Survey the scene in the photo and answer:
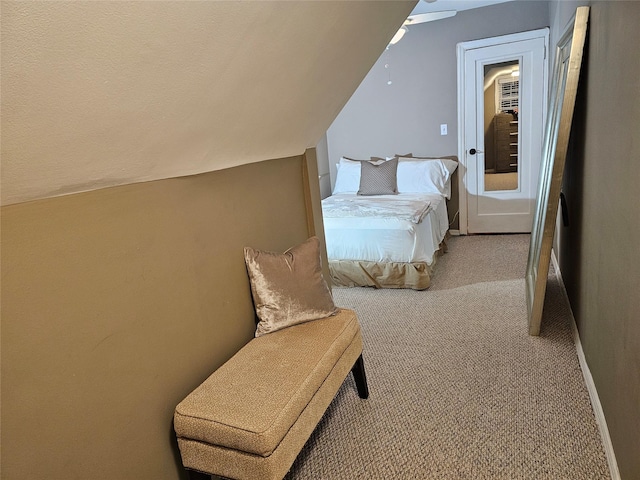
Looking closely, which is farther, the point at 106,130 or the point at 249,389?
A: the point at 249,389

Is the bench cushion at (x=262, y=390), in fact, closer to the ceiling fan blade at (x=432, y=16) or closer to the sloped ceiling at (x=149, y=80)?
the sloped ceiling at (x=149, y=80)

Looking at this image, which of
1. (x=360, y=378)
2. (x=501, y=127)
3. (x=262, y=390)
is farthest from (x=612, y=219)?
(x=501, y=127)

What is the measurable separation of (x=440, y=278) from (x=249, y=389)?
2502 mm

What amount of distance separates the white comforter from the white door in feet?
3.03

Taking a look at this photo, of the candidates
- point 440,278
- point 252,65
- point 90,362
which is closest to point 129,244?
point 90,362

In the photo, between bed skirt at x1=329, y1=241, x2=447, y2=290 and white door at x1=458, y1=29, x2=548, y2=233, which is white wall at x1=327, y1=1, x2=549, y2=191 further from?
bed skirt at x1=329, y1=241, x2=447, y2=290

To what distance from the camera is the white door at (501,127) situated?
436cm

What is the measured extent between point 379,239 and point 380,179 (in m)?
1.43

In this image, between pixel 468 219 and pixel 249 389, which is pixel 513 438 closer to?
pixel 249 389

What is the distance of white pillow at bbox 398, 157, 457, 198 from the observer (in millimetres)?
4602

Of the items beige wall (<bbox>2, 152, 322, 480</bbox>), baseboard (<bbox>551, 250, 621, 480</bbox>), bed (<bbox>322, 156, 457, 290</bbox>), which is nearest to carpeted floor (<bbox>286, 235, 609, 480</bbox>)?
baseboard (<bbox>551, 250, 621, 480</bbox>)

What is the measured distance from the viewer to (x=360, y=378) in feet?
6.82

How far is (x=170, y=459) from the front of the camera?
151cm

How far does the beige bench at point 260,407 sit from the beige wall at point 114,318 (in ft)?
0.44
